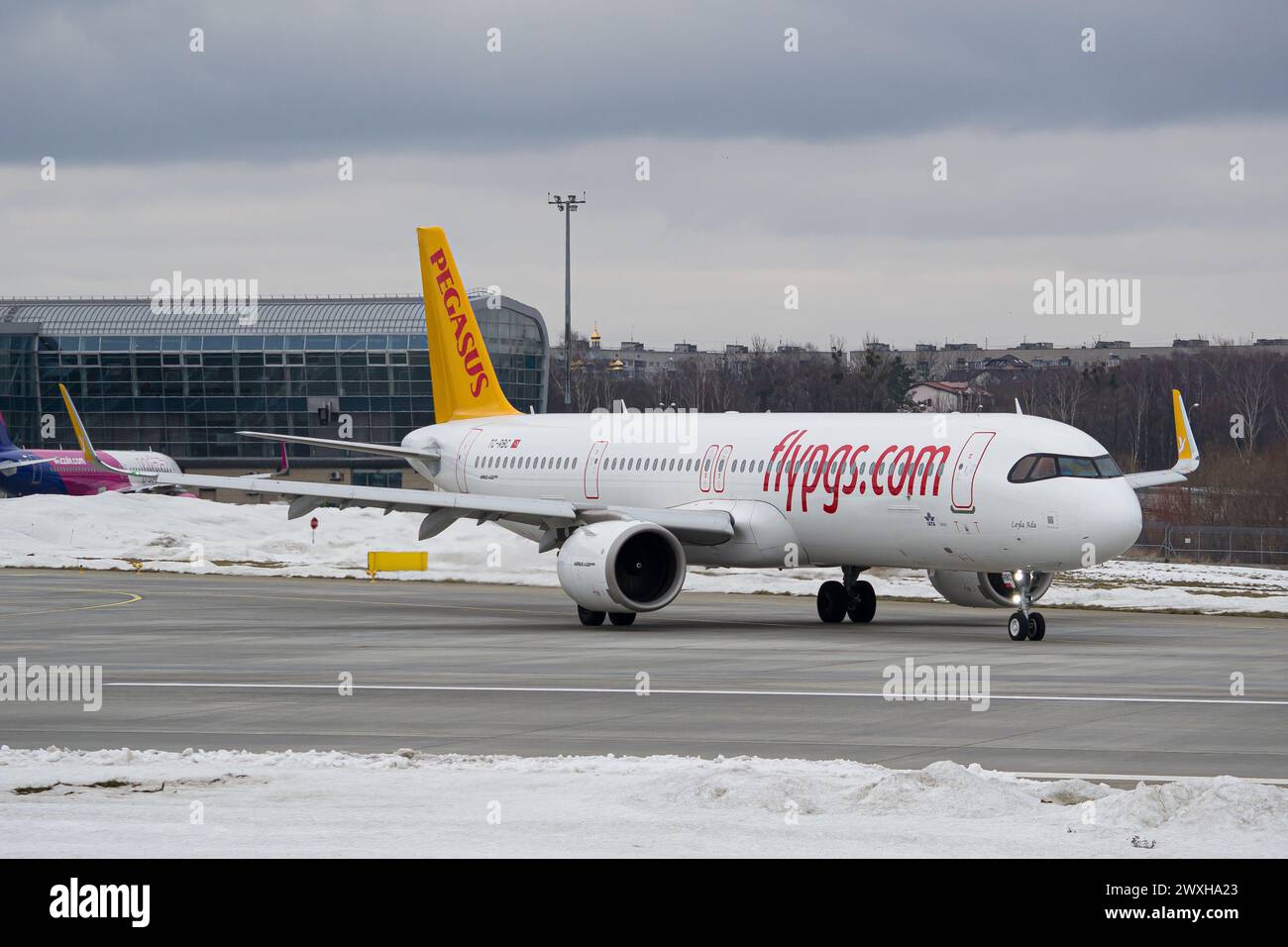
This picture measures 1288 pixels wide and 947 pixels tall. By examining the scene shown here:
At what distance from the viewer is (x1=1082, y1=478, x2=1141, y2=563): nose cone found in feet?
95.0

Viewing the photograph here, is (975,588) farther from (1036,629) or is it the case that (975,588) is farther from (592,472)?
(592,472)

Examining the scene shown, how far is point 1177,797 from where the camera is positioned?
1242cm

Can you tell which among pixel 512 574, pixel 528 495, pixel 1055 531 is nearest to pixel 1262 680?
pixel 1055 531

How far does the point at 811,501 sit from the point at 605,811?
819 inches

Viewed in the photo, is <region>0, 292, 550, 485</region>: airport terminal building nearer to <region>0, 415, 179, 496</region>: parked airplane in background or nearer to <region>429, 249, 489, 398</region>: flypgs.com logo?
<region>0, 415, 179, 496</region>: parked airplane in background

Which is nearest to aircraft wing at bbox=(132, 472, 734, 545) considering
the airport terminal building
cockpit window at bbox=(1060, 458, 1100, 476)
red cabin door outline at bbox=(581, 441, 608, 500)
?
red cabin door outline at bbox=(581, 441, 608, 500)

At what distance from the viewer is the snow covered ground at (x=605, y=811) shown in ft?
36.8

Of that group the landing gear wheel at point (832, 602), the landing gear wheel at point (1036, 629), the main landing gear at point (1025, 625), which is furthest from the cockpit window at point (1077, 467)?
the landing gear wheel at point (832, 602)

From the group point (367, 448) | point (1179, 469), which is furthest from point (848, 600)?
point (367, 448)

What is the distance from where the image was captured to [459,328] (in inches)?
1746

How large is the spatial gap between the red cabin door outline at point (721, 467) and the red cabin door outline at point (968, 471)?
5.63 m

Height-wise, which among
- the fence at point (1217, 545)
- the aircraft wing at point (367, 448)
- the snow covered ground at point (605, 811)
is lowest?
the fence at point (1217, 545)

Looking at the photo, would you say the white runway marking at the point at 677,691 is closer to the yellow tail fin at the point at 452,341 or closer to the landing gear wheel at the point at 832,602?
the landing gear wheel at the point at 832,602
